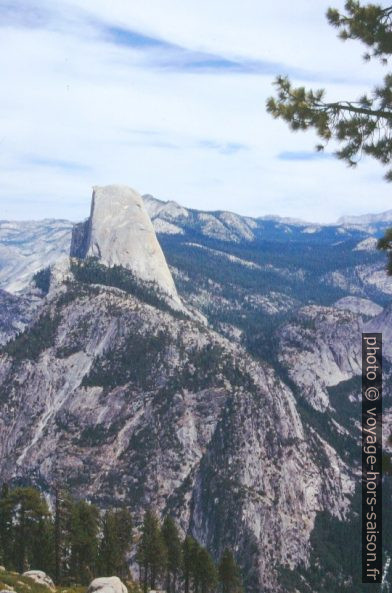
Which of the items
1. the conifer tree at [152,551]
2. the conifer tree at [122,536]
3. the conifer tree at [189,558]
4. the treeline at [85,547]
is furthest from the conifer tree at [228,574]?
the conifer tree at [122,536]

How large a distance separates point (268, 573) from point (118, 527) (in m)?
95.7

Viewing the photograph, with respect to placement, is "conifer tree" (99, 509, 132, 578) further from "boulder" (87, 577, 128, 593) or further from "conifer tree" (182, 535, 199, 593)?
"boulder" (87, 577, 128, 593)

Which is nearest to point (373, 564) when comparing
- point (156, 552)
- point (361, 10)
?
point (361, 10)

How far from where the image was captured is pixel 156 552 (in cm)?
9656

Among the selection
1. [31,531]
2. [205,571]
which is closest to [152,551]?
[205,571]

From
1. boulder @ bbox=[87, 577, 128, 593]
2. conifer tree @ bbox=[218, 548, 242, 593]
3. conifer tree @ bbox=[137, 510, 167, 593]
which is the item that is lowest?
conifer tree @ bbox=[218, 548, 242, 593]

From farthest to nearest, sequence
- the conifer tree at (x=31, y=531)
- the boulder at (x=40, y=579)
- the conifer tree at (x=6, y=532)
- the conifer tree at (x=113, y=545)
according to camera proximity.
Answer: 1. the conifer tree at (x=113, y=545)
2. the conifer tree at (x=6, y=532)
3. the conifer tree at (x=31, y=531)
4. the boulder at (x=40, y=579)

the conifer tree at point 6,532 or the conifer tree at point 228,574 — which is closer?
the conifer tree at point 6,532

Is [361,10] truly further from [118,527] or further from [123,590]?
[118,527]

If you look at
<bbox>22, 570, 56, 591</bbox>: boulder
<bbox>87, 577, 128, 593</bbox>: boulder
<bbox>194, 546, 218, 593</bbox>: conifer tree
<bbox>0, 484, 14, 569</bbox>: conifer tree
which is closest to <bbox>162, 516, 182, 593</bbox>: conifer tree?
<bbox>194, 546, 218, 593</bbox>: conifer tree

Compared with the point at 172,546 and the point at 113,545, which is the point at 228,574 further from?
the point at 113,545

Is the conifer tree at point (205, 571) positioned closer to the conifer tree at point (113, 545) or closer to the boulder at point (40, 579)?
the conifer tree at point (113, 545)

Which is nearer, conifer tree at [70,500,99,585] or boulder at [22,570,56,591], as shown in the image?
boulder at [22,570,56,591]

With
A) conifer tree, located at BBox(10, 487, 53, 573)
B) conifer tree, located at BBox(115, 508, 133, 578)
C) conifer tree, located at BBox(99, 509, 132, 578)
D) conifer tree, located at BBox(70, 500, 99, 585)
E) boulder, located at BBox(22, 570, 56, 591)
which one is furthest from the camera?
conifer tree, located at BBox(115, 508, 133, 578)
